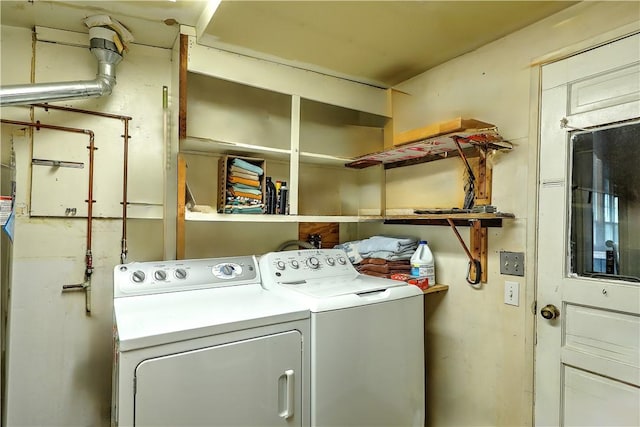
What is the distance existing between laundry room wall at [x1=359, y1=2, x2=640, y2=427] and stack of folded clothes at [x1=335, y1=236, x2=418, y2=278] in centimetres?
16

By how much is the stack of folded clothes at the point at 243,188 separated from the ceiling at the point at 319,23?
635 mm

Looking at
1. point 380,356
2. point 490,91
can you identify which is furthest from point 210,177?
point 490,91

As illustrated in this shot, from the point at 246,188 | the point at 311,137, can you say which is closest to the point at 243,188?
the point at 246,188

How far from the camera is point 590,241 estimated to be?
1.46 metres

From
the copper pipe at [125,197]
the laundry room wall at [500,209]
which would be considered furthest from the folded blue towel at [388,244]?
the copper pipe at [125,197]

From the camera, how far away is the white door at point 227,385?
1.10 metres

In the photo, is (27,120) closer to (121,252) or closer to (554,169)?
(121,252)

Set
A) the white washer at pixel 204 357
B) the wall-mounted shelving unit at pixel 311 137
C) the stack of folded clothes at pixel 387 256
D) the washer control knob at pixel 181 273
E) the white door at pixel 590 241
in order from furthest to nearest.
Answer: the stack of folded clothes at pixel 387 256, the wall-mounted shelving unit at pixel 311 137, the washer control knob at pixel 181 273, the white door at pixel 590 241, the white washer at pixel 204 357

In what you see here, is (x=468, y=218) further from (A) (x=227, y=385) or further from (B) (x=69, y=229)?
(B) (x=69, y=229)

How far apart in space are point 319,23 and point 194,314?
141 centimetres

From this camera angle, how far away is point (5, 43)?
175cm

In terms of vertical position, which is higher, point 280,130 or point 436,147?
point 280,130

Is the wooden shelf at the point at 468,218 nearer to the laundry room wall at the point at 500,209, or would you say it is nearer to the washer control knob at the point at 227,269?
the laundry room wall at the point at 500,209

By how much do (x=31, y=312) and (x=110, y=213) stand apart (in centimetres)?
62
